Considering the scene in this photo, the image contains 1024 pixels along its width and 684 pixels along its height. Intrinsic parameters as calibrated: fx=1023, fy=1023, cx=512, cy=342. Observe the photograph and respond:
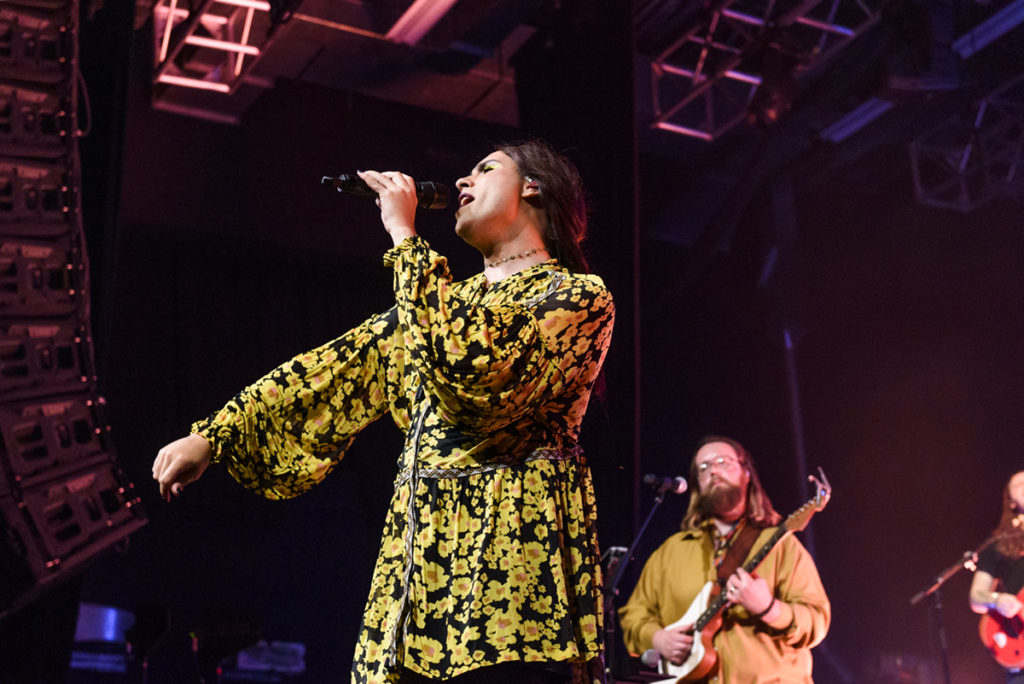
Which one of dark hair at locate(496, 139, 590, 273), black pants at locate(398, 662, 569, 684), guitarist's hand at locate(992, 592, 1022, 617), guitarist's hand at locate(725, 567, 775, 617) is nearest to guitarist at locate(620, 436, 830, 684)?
guitarist's hand at locate(725, 567, 775, 617)

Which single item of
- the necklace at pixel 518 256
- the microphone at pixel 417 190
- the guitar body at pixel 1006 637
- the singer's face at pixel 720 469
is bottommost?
the guitar body at pixel 1006 637

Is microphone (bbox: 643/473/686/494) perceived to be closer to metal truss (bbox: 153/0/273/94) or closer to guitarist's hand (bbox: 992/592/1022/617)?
guitarist's hand (bbox: 992/592/1022/617)

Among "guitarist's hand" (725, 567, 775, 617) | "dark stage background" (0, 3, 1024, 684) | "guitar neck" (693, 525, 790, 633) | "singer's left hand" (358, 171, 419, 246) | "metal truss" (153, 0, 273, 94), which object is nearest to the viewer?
"singer's left hand" (358, 171, 419, 246)

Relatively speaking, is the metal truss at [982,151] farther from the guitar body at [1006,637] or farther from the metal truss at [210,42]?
the metal truss at [210,42]

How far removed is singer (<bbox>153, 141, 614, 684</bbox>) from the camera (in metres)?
1.61

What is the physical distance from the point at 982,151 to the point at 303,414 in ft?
22.8

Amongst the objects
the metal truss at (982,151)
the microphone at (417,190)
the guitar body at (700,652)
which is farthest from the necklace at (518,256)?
the metal truss at (982,151)

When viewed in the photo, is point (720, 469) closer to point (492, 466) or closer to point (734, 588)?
point (734, 588)

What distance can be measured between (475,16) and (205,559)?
389cm

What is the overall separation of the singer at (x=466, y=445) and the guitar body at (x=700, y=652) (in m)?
2.74

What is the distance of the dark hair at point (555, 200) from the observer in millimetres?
2090

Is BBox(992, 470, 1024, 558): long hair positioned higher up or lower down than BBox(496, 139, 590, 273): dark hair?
lower down

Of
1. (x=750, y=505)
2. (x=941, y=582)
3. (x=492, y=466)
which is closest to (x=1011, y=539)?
(x=941, y=582)

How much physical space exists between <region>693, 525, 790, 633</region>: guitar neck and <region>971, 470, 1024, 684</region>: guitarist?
67.7 inches
